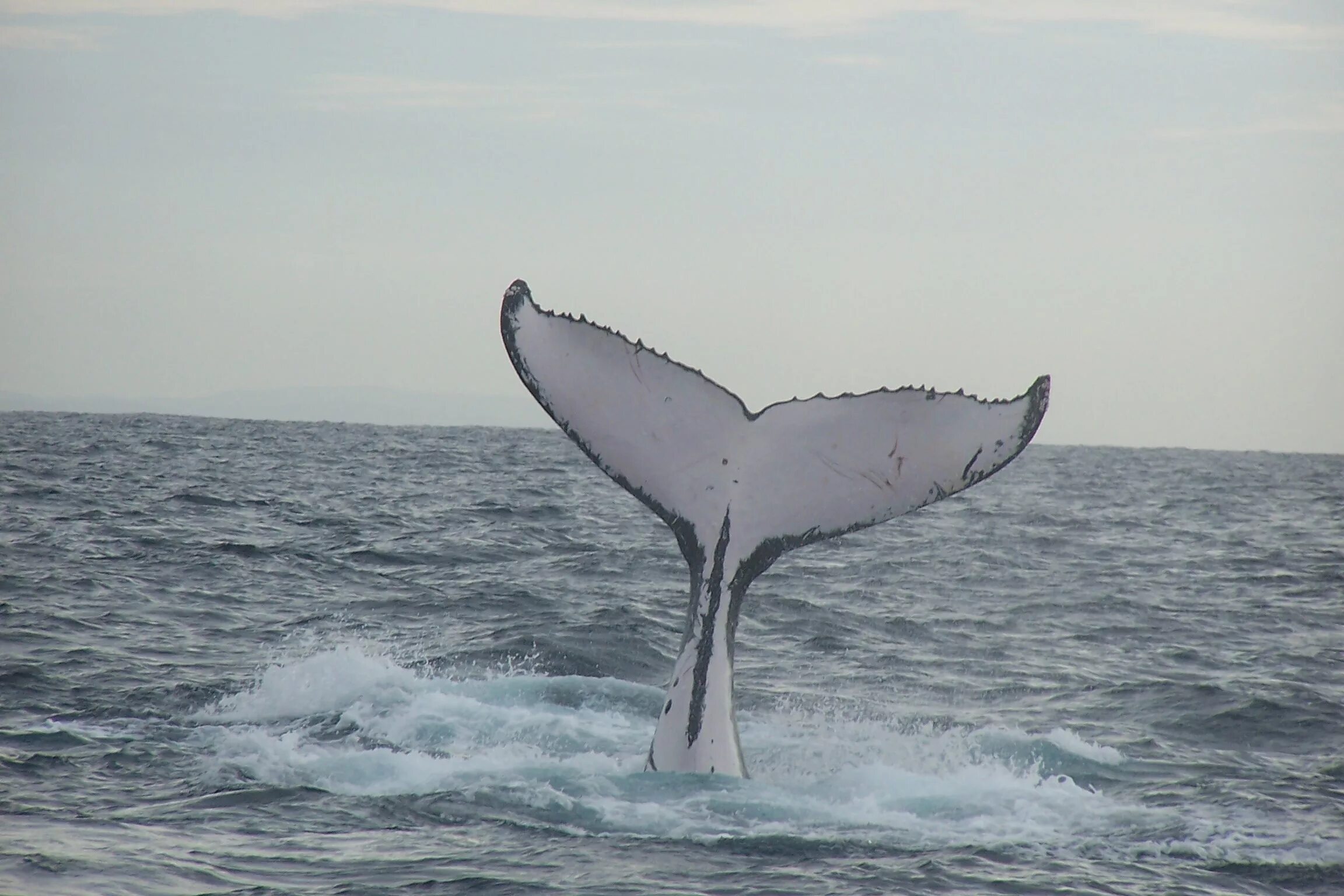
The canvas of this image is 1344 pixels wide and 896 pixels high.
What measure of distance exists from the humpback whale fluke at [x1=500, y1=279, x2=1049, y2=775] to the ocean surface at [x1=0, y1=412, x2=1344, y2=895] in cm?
70

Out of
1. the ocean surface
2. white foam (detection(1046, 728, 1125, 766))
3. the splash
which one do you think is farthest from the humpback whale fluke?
white foam (detection(1046, 728, 1125, 766))

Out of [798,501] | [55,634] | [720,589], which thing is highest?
[798,501]

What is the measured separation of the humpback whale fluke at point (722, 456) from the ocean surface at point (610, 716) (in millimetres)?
698

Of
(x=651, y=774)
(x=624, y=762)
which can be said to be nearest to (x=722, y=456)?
(x=651, y=774)

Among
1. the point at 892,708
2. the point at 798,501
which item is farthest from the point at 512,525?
the point at 798,501

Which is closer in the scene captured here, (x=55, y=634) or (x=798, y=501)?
(x=798, y=501)

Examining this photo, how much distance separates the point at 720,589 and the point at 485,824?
1485mm

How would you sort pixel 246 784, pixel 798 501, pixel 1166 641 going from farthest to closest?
pixel 1166 641 < pixel 246 784 < pixel 798 501

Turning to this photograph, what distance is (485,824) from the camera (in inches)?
246

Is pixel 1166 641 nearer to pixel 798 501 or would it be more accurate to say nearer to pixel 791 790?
pixel 791 790

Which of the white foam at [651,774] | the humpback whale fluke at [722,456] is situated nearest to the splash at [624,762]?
the white foam at [651,774]

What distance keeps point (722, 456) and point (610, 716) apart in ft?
9.65

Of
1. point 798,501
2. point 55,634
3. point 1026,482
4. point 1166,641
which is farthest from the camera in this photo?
point 1026,482

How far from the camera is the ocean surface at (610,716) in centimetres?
586
